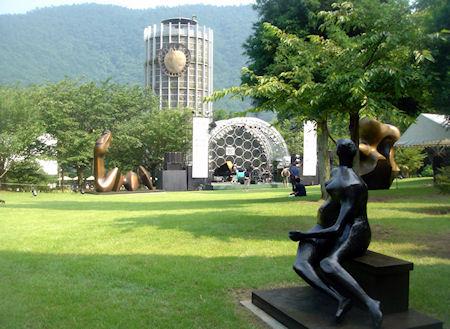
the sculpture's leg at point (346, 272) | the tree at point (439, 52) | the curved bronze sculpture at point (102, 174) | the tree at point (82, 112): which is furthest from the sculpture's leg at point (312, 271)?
the tree at point (82, 112)

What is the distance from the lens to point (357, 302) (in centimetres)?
447

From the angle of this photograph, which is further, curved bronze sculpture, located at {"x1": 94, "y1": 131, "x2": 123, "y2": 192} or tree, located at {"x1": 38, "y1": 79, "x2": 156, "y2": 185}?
tree, located at {"x1": 38, "y1": 79, "x2": 156, "y2": 185}

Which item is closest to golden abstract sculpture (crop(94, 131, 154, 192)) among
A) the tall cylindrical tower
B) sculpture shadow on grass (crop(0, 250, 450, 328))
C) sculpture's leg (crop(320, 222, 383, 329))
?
sculpture shadow on grass (crop(0, 250, 450, 328))

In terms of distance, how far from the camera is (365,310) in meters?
4.57

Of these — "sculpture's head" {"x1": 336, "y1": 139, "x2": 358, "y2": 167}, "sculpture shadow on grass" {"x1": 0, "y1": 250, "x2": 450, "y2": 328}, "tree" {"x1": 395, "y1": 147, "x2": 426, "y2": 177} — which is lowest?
"sculpture shadow on grass" {"x1": 0, "y1": 250, "x2": 450, "y2": 328}

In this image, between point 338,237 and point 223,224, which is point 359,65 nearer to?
point 223,224

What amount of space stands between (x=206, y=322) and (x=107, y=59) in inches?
4710

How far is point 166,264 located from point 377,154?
649 inches

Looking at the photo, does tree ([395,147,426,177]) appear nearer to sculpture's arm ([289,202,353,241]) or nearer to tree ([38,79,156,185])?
tree ([38,79,156,185])

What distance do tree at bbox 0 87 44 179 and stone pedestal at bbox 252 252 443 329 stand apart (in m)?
25.8

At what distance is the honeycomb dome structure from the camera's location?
131ft

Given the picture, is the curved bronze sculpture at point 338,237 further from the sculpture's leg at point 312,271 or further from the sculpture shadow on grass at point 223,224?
the sculpture shadow on grass at point 223,224

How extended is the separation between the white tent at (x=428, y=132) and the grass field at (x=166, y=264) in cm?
821

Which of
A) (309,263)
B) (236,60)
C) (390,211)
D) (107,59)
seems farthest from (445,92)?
(236,60)
